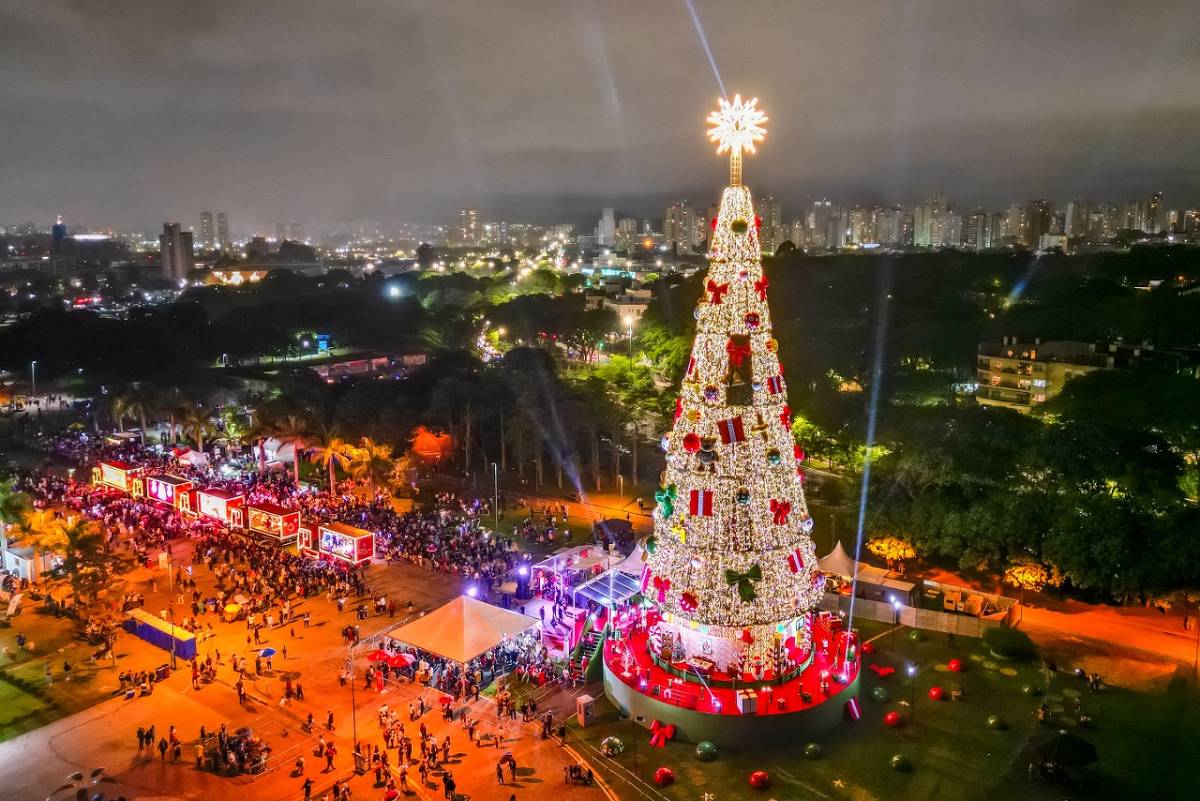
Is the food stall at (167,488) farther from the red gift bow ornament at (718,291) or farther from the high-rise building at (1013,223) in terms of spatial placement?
the high-rise building at (1013,223)

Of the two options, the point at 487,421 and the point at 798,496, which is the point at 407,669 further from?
the point at 487,421

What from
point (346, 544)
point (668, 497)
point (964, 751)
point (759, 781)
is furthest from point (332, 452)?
point (964, 751)

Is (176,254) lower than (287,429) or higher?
higher

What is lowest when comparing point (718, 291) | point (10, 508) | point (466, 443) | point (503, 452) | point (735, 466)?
point (503, 452)

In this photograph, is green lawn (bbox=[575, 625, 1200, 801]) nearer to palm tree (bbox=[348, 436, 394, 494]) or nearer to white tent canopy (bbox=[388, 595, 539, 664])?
white tent canopy (bbox=[388, 595, 539, 664])

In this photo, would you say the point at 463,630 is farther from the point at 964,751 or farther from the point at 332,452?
the point at 332,452

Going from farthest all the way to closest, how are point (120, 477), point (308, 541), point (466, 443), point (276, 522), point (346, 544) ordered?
point (466, 443)
point (120, 477)
point (276, 522)
point (308, 541)
point (346, 544)

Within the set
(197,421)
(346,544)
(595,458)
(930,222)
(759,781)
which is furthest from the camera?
(930,222)
